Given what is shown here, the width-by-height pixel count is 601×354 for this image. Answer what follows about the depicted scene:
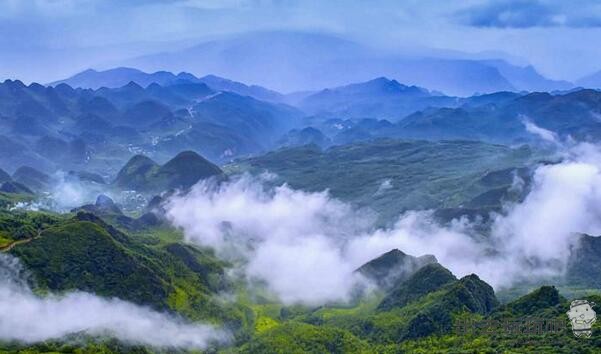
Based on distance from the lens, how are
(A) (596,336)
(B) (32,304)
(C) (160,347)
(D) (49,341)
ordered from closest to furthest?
(A) (596,336), (D) (49,341), (B) (32,304), (C) (160,347)

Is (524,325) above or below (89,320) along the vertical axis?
below

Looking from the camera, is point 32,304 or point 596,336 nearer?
point 596,336

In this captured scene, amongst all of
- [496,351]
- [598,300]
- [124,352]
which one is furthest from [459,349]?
[124,352]

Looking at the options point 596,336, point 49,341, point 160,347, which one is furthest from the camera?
point 160,347

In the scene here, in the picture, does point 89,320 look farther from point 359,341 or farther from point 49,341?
point 359,341

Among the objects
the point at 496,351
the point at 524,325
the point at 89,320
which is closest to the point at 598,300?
the point at 524,325

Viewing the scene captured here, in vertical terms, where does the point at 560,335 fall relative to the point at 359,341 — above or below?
below

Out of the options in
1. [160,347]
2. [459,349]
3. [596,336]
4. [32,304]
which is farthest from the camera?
[160,347]

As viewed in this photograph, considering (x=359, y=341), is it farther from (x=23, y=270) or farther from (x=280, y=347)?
(x=23, y=270)

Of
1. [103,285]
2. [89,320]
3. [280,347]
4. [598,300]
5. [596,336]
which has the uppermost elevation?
[103,285]
